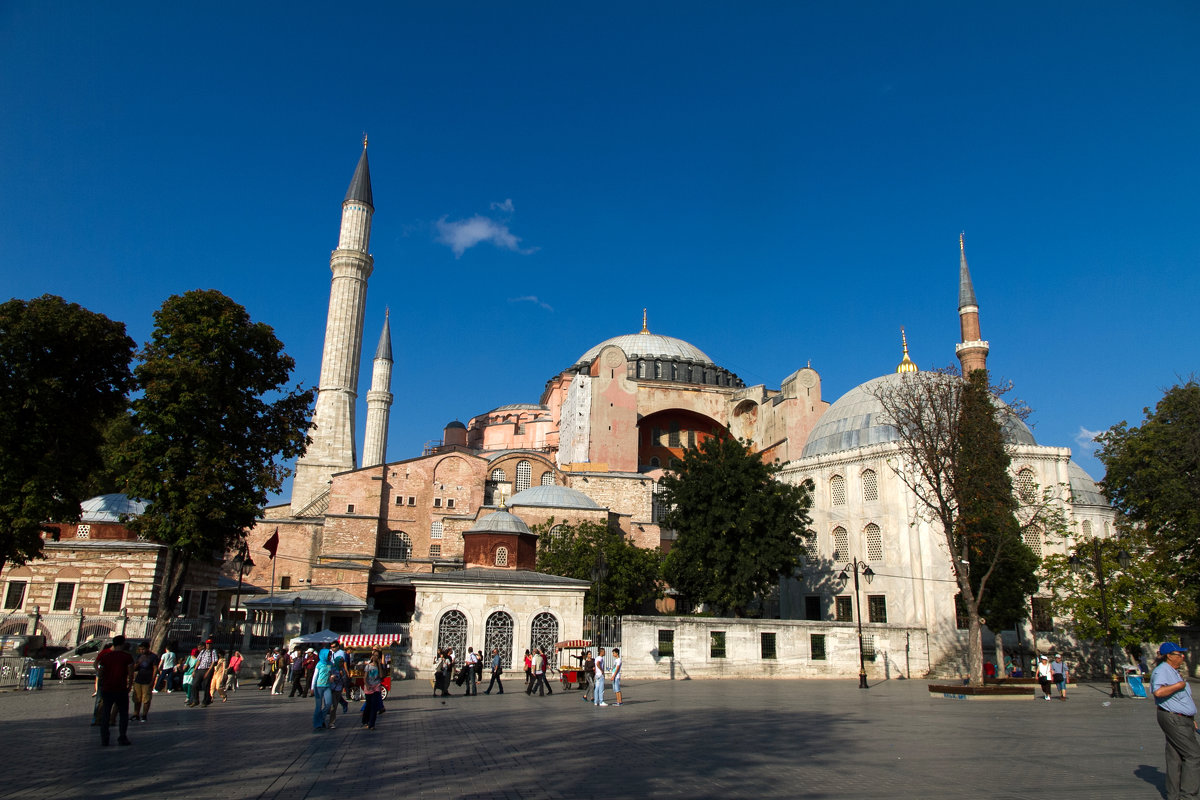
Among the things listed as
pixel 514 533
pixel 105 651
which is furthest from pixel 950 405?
pixel 105 651

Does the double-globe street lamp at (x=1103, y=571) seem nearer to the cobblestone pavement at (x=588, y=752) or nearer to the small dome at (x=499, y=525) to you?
the cobblestone pavement at (x=588, y=752)

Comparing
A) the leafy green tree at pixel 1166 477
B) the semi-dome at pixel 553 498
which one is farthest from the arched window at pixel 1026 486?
the semi-dome at pixel 553 498

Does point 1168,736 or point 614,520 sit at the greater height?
point 614,520

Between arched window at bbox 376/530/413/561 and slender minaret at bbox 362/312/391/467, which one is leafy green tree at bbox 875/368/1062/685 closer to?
arched window at bbox 376/530/413/561

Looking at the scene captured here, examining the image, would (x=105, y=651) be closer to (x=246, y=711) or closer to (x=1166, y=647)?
(x=246, y=711)

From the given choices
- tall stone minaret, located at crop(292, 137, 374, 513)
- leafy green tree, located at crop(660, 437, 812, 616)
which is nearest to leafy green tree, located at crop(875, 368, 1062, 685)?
leafy green tree, located at crop(660, 437, 812, 616)

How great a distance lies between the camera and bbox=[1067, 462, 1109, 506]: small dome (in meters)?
31.7

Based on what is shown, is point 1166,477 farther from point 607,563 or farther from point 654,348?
point 654,348

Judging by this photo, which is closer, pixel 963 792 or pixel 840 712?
pixel 963 792

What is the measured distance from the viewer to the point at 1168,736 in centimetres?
586

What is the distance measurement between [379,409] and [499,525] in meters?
26.0

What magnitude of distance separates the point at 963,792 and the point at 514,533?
21898 millimetres

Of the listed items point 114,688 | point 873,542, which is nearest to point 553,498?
point 873,542

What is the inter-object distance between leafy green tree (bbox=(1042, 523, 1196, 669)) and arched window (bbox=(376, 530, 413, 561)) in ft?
79.0
